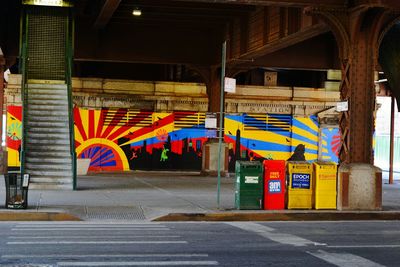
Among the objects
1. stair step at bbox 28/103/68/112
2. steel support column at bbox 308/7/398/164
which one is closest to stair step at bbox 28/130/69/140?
stair step at bbox 28/103/68/112

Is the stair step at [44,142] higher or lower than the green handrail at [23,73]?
lower

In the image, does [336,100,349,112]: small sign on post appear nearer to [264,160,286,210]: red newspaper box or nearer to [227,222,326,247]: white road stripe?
[264,160,286,210]: red newspaper box

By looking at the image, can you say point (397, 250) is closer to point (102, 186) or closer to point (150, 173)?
point (102, 186)

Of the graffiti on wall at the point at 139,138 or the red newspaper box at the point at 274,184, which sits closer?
the red newspaper box at the point at 274,184

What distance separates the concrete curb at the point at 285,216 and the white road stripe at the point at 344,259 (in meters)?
5.05

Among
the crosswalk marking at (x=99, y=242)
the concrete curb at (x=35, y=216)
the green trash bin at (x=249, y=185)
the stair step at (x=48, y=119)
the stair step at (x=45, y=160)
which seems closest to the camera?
the crosswalk marking at (x=99, y=242)

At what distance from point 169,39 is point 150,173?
6.96 meters

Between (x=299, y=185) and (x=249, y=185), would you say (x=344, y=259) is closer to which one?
(x=249, y=185)

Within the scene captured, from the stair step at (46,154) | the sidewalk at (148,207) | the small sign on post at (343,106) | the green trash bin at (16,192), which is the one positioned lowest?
the sidewalk at (148,207)

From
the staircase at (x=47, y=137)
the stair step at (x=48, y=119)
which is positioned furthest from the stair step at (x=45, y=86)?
the stair step at (x=48, y=119)

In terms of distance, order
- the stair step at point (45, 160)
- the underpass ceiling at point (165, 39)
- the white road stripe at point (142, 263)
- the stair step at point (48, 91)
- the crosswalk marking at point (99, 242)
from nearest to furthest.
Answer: the white road stripe at point (142, 263) → the crosswalk marking at point (99, 242) → the stair step at point (45, 160) → the stair step at point (48, 91) → the underpass ceiling at point (165, 39)

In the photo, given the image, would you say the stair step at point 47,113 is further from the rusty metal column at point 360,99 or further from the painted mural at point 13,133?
the rusty metal column at point 360,99

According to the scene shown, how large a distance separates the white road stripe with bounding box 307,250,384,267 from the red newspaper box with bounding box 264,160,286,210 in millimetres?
5811

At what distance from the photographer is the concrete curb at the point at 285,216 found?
15428 millimetres
